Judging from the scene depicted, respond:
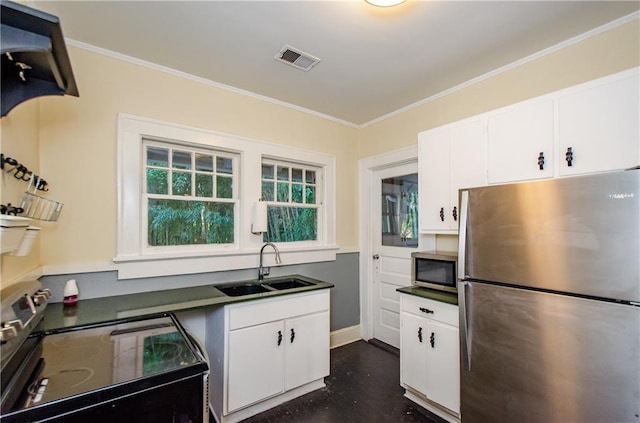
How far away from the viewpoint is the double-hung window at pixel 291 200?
3.07m

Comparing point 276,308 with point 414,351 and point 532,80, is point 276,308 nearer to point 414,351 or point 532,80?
point 414,351

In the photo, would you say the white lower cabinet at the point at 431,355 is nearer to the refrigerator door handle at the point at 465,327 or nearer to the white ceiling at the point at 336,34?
the refrigerator door handle at the point at 465,327

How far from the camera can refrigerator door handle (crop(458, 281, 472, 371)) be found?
6.00 feet

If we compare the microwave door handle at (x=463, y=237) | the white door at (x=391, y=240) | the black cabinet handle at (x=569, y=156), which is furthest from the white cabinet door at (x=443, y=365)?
the black cabinet handle at (x=569, y=156)

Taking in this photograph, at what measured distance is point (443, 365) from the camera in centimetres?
211

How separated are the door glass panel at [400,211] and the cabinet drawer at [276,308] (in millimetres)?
1201

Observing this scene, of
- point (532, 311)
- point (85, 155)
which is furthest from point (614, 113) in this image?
point (85, 155)

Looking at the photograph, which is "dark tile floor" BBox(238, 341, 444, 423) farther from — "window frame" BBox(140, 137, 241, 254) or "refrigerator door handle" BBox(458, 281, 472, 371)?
"window frame" BBox(140, 137, 241, 254)

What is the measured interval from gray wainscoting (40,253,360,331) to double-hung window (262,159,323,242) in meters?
0.36

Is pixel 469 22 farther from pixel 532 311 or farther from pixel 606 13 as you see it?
pixel 532 311

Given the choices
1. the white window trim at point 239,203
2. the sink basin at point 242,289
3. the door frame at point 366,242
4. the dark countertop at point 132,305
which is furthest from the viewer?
the door frame at point 366,242

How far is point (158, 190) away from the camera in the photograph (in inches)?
95.3

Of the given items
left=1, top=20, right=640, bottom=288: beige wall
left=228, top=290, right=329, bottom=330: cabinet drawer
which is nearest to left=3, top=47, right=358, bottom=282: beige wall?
left=1, top=20, right=640, bottom=288: beige wall

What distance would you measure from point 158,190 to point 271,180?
3.49 feet
